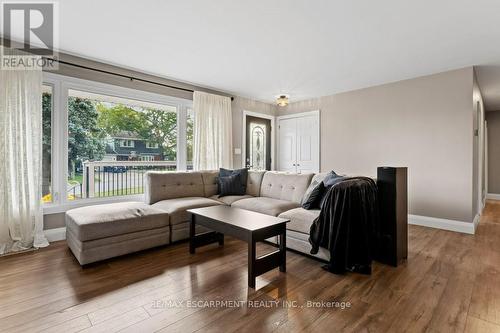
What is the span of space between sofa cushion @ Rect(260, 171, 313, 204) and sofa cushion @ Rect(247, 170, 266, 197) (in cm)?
8

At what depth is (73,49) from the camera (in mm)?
3266

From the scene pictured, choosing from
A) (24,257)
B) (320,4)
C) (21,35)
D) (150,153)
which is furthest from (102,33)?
(24,257)

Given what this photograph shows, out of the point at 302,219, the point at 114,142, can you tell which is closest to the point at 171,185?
the point at 114,142

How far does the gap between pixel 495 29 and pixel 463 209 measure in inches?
98.1

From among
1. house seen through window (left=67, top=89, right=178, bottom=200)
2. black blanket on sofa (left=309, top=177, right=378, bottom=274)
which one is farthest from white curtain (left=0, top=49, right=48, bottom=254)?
black blanket on sofa (left=309, top=177, right=378, bottom=274)

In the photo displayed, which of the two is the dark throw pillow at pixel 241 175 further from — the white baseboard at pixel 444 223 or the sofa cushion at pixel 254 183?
the white baseboard at pixel 444 223

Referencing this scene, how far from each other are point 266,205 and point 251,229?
1254 mm

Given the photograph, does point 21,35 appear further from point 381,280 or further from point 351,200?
point 381,280

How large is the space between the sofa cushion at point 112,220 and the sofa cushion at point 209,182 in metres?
1.17

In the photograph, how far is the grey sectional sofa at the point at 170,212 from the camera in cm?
260

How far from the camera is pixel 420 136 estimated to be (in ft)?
13.8

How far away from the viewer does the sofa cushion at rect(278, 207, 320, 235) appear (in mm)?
2719

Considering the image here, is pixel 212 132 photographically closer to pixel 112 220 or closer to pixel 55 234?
pixel 112 220

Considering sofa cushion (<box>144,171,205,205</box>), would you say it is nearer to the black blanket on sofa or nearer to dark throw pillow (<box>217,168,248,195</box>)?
dark throw pillow (<box>217,168,248,195</box>)
